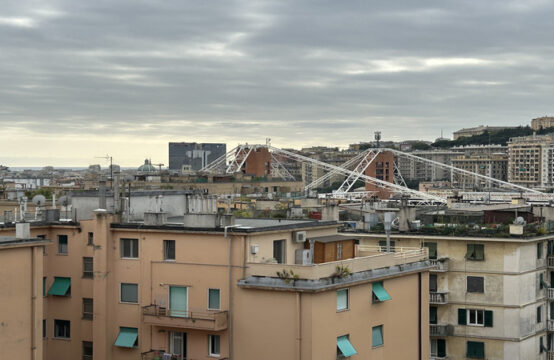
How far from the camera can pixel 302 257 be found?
30672mm

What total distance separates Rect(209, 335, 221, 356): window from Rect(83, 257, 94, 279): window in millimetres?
5128

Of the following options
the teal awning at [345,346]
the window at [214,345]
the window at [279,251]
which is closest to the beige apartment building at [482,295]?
the window at [279,251]

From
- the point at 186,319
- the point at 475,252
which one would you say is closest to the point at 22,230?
the point at 186,319

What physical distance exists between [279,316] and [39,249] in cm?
696

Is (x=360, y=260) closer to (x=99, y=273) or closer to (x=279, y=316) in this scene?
(x=279, y=316)

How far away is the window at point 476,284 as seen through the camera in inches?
1663

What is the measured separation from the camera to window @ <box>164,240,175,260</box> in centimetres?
3031

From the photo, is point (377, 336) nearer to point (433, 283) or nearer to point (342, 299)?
point (342, 299)

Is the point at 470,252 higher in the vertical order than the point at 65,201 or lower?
lower

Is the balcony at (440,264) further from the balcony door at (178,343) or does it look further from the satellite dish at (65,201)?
the satellite dish at (65,201)

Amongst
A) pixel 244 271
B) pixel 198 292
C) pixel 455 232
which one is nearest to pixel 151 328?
pixel 198 292

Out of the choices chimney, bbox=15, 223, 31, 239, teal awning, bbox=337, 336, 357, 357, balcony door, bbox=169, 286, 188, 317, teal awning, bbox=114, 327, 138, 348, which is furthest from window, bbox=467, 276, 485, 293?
chimney, bbox=15, 223, 31, 239

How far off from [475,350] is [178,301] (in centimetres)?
1734

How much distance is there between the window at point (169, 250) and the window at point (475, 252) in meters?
16.6
